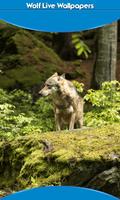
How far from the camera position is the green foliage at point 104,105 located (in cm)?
1028

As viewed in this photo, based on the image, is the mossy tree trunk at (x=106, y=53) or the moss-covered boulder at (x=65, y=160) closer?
the moss-covered boulder at (x=65, y=160)

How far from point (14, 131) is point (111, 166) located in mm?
3979

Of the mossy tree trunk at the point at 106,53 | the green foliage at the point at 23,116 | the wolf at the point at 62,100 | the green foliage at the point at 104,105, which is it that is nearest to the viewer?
the wolf at the point at 62,100

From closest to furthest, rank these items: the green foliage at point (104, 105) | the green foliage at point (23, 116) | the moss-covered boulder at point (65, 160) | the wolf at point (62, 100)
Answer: the moss-covered boulder at point (65, 160) → the wolf at point (62, 100) → the green foliage at point (23, 116) → the green foliage at point (104, 105)

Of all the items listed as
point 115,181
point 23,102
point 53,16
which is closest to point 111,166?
point 115,181

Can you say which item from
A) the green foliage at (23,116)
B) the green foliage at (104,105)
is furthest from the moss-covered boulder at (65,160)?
the green foliage at (104,105)

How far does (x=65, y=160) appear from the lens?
6.57m

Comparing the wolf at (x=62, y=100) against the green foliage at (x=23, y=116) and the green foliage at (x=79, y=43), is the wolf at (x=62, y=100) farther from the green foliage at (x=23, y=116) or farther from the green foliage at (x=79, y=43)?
the green foliage at (x=79, y=43)

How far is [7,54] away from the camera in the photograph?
17672 millimetres

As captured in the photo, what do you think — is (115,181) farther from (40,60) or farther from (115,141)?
(40,60)

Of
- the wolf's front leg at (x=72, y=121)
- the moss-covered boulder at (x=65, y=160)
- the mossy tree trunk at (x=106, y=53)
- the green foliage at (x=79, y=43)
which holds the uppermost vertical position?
the mossy tree trunk at (x=106, y=53)

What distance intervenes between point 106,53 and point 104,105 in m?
3.69

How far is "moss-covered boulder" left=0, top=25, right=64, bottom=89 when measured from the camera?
1602 cm

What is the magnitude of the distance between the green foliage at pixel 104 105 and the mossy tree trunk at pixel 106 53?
3.01 m
